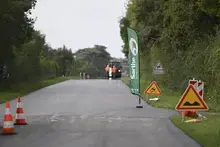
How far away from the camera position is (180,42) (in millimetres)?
30609

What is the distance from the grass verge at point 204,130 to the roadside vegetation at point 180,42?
66mm

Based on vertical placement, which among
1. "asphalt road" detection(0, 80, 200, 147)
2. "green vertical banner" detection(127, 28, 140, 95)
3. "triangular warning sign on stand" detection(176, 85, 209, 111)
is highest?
"green vertical banner" detection(127, 28, 140, 95)

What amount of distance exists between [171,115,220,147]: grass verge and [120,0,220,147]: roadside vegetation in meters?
0.07

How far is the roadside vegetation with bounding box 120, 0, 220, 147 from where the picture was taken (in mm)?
21603

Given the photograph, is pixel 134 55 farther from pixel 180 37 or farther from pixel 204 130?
pixel 204 130

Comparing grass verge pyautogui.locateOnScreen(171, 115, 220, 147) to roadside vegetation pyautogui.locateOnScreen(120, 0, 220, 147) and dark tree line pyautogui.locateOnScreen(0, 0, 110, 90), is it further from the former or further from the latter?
dark tree line pyautogui.locateOnScreen(0, 0, 110, 90)

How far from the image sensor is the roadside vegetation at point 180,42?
21603 mm

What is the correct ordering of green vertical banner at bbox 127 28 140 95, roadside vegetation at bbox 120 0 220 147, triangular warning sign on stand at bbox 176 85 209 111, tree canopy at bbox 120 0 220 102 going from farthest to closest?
tree canopy at bbox 120 0 220 102 → green vertical banner at bbox 127 28 140 95 → roadside vegetation at bbox 120 0 220 147 → triangular warning sign on stand at bbox 176 85 209 111

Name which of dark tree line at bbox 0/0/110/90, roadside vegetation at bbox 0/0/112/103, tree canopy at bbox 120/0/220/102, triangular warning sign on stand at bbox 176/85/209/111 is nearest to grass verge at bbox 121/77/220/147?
triangular warning sign on stand at bbox 176/85/209/111

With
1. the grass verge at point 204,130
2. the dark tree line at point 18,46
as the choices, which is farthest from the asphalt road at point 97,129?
the dark tree line at point 18,46

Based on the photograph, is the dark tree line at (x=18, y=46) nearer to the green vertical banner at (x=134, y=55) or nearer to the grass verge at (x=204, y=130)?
the green vertical banner at (x=134, y=55)

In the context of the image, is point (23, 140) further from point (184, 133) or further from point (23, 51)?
point (23, 51)

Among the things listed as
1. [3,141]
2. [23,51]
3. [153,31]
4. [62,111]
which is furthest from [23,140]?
[23,51]

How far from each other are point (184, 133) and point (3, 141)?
505 centimetres
